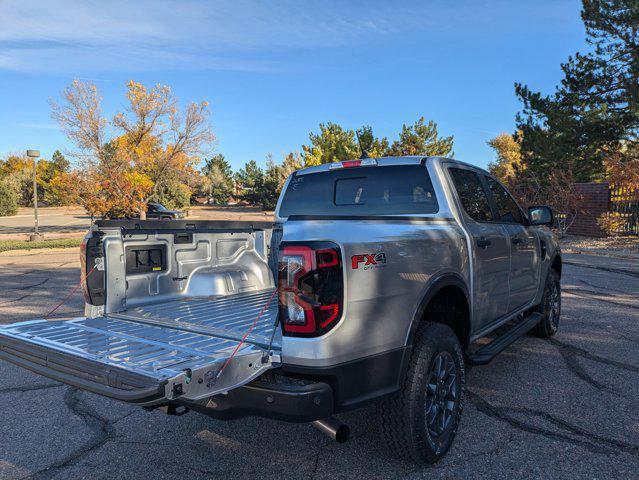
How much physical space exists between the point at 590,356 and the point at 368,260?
151 inches

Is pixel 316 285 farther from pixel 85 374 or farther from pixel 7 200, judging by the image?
pixel 7 200

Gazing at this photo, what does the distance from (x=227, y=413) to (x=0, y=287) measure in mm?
9490

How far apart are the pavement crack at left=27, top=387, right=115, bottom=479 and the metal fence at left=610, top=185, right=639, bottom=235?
59.4ft

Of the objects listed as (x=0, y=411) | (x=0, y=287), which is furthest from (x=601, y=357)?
(x=0, y=287)

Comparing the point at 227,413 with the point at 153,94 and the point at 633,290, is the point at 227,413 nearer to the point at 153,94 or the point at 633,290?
the point at 633,290

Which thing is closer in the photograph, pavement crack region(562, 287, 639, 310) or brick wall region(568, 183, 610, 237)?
pavement crack region(562, 287, 639, 310)

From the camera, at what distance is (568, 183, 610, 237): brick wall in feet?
58.7

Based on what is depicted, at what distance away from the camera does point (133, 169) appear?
23562 millimetres

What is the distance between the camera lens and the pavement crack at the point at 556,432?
3.10 metres

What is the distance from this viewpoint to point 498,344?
396 centimetres

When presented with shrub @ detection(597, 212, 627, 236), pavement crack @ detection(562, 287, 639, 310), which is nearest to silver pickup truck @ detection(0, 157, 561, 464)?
pavement crack @ detection(562, 287, 639, 310)

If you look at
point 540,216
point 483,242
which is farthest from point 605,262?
point 483,242

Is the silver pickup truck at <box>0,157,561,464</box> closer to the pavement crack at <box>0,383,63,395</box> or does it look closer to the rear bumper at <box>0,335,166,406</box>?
the rear bumper at <box>0,335,166,406</box>

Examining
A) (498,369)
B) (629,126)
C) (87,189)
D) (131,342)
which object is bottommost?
(498,369)
